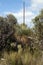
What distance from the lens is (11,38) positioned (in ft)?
71.4

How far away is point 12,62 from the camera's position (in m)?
12.1

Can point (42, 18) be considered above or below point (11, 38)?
above

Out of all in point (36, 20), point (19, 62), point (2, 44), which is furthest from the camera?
point (2, 44)

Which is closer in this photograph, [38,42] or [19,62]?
[19,62]

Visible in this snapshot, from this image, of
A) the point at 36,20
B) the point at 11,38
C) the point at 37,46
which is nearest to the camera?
the point at 37,46

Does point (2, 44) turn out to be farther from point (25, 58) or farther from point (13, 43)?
point (25, 58)

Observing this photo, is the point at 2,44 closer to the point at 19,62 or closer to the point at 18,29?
the point at 18,29

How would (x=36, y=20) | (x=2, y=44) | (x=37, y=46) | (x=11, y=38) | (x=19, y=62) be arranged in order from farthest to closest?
(x=11, y=38) → (x=2, y=44) → (x=36, y=20) → (x=37, y=46) → (x=19, y=62)

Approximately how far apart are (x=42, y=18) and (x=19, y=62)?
7477 millimetres

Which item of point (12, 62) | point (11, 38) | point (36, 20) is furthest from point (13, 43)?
point (12, 62)

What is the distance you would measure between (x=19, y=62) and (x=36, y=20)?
25.1 feet

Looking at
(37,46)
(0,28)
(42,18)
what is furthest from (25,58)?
(0,28)

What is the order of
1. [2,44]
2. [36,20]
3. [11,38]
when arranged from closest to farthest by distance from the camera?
[36,20], [2,44], [11,38]

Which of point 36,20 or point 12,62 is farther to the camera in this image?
point 36,20
